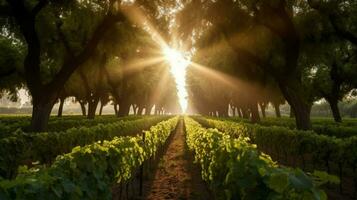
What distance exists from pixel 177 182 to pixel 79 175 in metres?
7.42

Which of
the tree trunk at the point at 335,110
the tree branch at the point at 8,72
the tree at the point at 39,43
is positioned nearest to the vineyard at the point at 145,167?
the tree at the point at 39,43

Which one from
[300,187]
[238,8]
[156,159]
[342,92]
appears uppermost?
[238,8]

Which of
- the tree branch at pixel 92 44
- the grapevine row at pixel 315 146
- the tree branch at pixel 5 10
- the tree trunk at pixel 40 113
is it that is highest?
the tree branch at pixel 5 10

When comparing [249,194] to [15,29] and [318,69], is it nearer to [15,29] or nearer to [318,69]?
[15,29]

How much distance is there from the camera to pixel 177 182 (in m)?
13.0

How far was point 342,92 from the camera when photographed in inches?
1841

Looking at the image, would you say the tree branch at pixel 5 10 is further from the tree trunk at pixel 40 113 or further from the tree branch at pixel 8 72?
the tree branch at pixel 8 72

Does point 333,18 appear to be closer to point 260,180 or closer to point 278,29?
point 278,29

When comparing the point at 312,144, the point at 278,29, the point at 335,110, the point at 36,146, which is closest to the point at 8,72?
the point at 278,29

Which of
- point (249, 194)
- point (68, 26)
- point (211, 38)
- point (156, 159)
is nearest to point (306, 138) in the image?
point (156, 159)

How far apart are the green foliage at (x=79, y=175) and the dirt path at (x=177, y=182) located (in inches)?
59.5

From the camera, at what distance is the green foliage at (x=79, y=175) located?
4.00m

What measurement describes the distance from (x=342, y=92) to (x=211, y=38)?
92.3 feet

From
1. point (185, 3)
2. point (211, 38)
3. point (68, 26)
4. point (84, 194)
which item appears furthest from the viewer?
point (68, 26)
